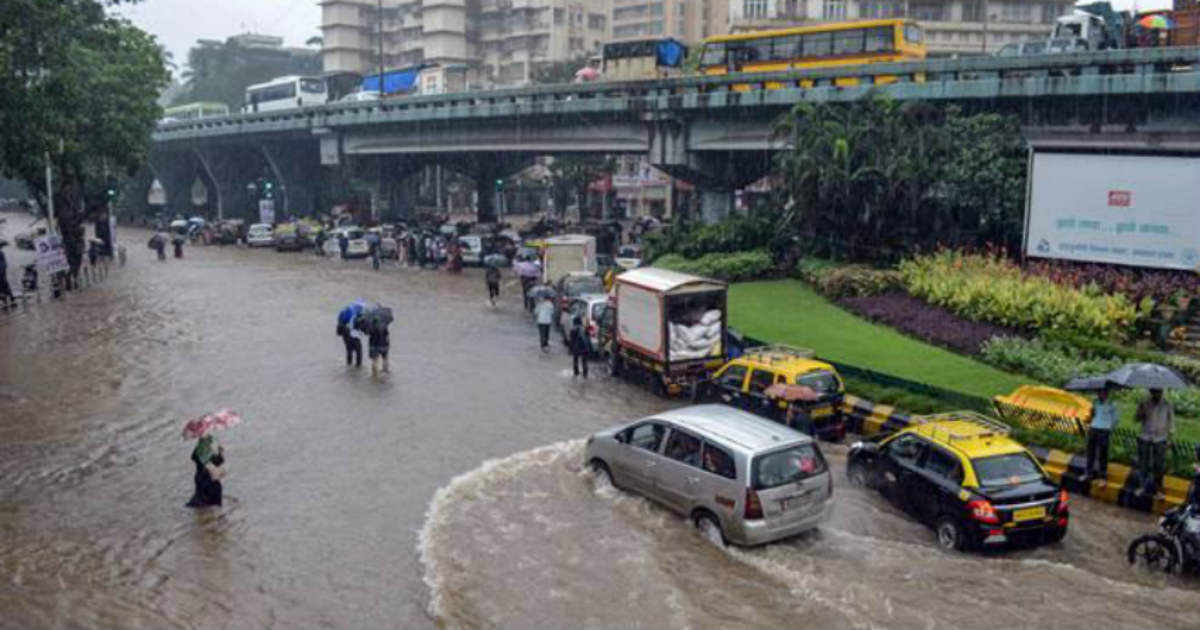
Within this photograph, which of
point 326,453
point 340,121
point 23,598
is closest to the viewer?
point 23,598

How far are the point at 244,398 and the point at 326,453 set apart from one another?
498 centimetres

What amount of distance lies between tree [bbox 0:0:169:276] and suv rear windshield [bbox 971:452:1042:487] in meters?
21.5

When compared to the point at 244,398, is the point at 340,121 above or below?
above

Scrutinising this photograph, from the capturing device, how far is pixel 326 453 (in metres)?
17.1

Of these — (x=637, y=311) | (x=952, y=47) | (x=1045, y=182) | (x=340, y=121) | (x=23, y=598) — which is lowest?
(x=23, y=598)

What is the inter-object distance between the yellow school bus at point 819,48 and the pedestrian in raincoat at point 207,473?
28.9 metres

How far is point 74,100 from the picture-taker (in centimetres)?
3117

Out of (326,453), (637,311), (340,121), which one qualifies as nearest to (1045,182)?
(637,311)

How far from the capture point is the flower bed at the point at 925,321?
21.6m

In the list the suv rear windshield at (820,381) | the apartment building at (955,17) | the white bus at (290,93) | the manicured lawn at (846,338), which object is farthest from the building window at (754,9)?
the suv rear windshield at (820,381)

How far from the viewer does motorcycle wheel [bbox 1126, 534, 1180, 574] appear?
11.8 metres

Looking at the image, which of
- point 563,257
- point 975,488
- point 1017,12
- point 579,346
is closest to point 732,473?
point 975,488

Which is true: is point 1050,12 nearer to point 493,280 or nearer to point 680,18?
point 680,18

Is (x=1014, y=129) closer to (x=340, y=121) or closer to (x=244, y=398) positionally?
(x=244, y=398)
